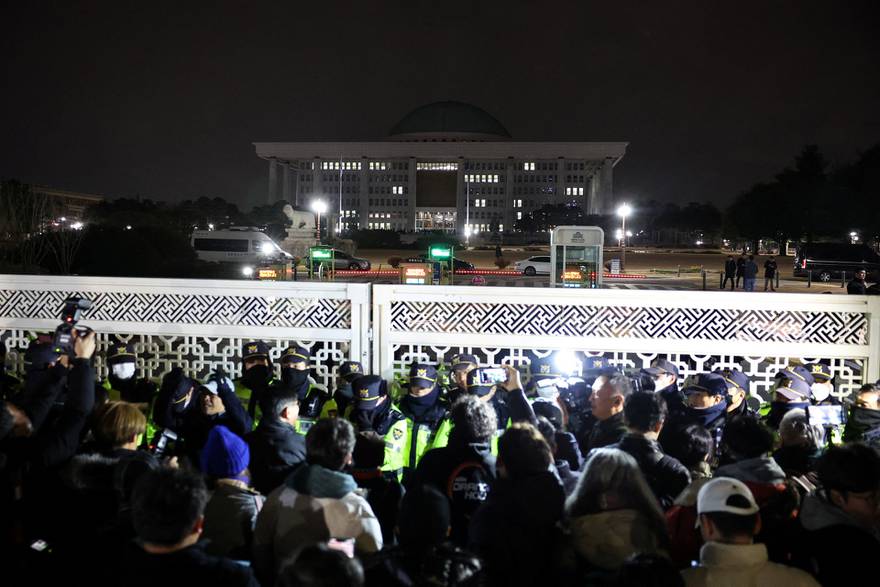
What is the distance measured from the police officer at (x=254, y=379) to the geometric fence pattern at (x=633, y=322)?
1.53 m

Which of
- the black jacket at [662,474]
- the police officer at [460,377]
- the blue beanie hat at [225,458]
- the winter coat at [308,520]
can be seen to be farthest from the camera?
the police officer at [460,377]

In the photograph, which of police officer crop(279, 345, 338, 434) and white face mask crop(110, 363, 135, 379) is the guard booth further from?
white face mask crop(110, 363, 135, 379)

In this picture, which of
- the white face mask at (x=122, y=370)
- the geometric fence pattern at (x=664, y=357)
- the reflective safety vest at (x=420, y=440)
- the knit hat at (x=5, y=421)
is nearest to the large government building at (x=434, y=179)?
the geometric fence pattern at (x=664, y=357)

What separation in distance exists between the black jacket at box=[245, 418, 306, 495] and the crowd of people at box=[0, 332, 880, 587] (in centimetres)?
1

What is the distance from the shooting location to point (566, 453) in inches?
176

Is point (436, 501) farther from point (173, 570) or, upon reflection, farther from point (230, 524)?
point (230, 524)

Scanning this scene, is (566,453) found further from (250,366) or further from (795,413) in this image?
(250,366)

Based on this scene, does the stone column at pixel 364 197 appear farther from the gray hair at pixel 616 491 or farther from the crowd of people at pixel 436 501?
the gray hair at pixel 616 491

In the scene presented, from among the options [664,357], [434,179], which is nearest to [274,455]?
[664,357]

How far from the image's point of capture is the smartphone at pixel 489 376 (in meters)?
5.64

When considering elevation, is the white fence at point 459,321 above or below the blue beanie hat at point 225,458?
above

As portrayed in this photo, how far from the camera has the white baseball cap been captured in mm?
2752

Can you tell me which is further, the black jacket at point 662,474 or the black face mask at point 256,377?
the black face mask at point 256,377

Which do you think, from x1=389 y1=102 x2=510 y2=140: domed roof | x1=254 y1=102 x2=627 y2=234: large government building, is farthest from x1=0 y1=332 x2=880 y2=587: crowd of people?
x1=389 y1=102 x2=510 y2=140: domed roof
